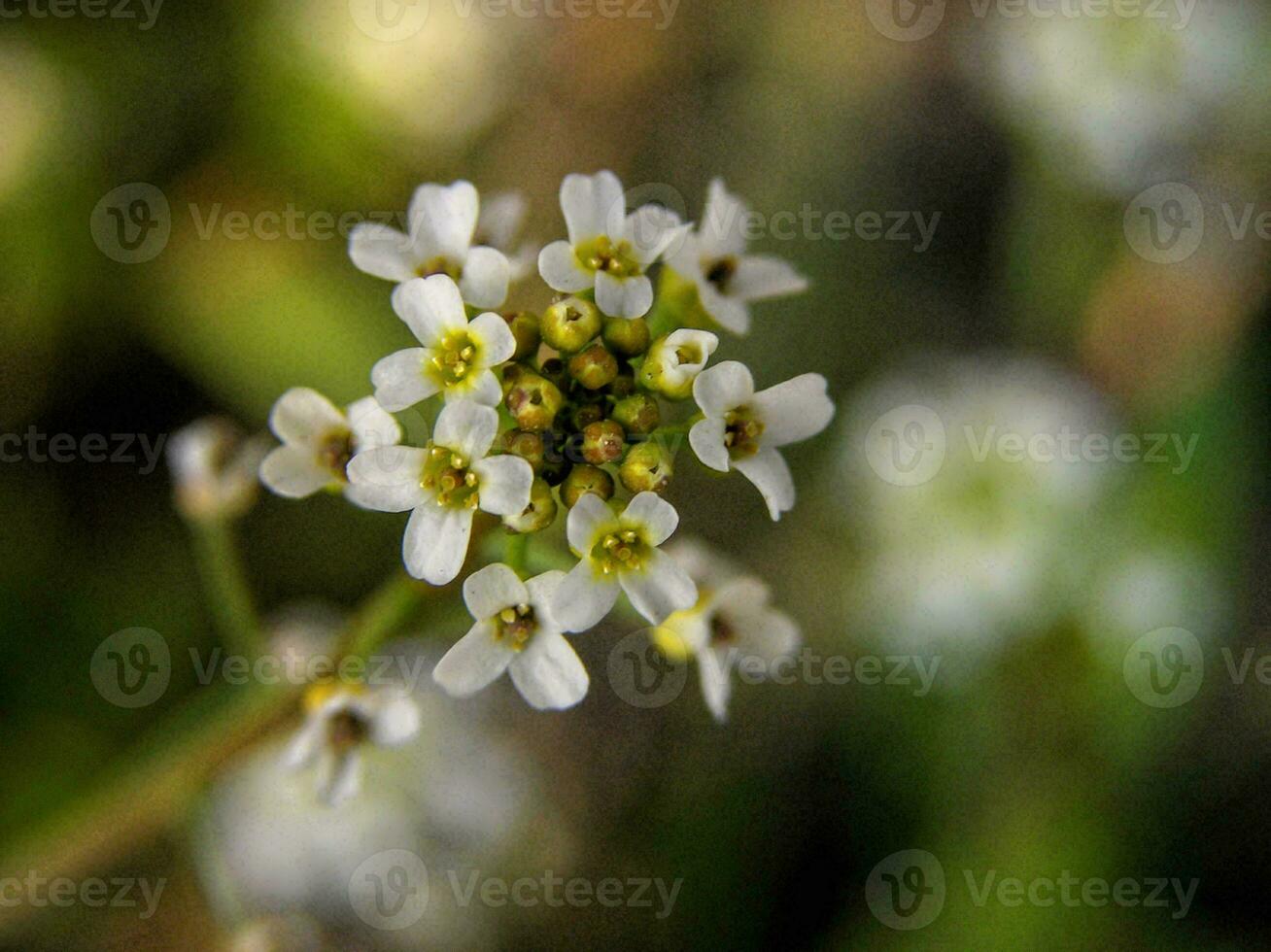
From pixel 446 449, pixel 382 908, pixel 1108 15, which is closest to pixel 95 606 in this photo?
pixel 382 908

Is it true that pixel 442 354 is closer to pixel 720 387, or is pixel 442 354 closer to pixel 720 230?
pixel 720 387

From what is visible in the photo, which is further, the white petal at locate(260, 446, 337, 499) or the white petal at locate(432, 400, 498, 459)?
the white petal at locate(260, 446, 337, 499)

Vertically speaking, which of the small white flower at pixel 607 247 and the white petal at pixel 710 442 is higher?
the small white flower at pixel 607 247

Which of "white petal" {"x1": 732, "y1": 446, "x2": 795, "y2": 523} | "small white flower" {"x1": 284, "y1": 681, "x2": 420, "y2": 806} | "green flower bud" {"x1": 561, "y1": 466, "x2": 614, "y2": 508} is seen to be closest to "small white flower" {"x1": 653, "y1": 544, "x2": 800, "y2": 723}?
"white petal" {"x1": 732, "y1": 446, "x2": 795, "y2": 523}

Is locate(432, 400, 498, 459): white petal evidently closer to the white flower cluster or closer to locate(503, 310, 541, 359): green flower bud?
the white flower cluster

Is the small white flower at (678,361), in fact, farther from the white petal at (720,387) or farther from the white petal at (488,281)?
the white petal at (488,281)

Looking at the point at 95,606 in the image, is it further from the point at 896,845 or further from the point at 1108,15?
the point at 1108,15

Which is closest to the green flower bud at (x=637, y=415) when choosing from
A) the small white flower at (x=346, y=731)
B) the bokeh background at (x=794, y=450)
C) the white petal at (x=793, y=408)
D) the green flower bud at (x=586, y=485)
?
the green flower bud at (x=586, y=485)
